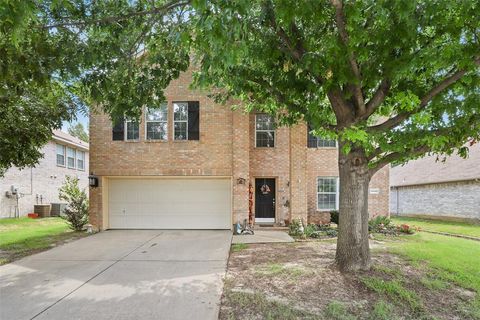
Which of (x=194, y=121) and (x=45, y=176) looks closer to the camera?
(x=194, y=121)

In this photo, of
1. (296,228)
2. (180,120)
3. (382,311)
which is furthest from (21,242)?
(382,311)

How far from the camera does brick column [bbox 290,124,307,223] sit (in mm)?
13195

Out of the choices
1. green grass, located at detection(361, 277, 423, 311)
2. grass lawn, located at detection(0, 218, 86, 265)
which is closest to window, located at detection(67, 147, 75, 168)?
grass lawn, located at detection(0, 218, 86, 265)

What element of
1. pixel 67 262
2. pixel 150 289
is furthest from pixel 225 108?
pixel 150 289

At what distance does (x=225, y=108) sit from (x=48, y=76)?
309 inches

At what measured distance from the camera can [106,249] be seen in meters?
9.36

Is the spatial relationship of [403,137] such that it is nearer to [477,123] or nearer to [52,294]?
[477,123]

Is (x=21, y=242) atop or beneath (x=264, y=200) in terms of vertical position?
beneath

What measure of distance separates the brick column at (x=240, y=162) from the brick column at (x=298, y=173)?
184cm

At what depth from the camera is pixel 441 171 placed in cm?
2119

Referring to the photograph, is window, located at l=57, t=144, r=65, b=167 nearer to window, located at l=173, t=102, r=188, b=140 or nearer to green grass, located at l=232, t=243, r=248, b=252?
window, located at l=173, t=102, r=188, b=140

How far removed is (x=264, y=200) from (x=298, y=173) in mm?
1785

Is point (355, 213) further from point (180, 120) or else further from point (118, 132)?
point (118, 132)

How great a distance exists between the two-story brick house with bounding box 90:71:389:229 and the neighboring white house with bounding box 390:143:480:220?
34.5ft
